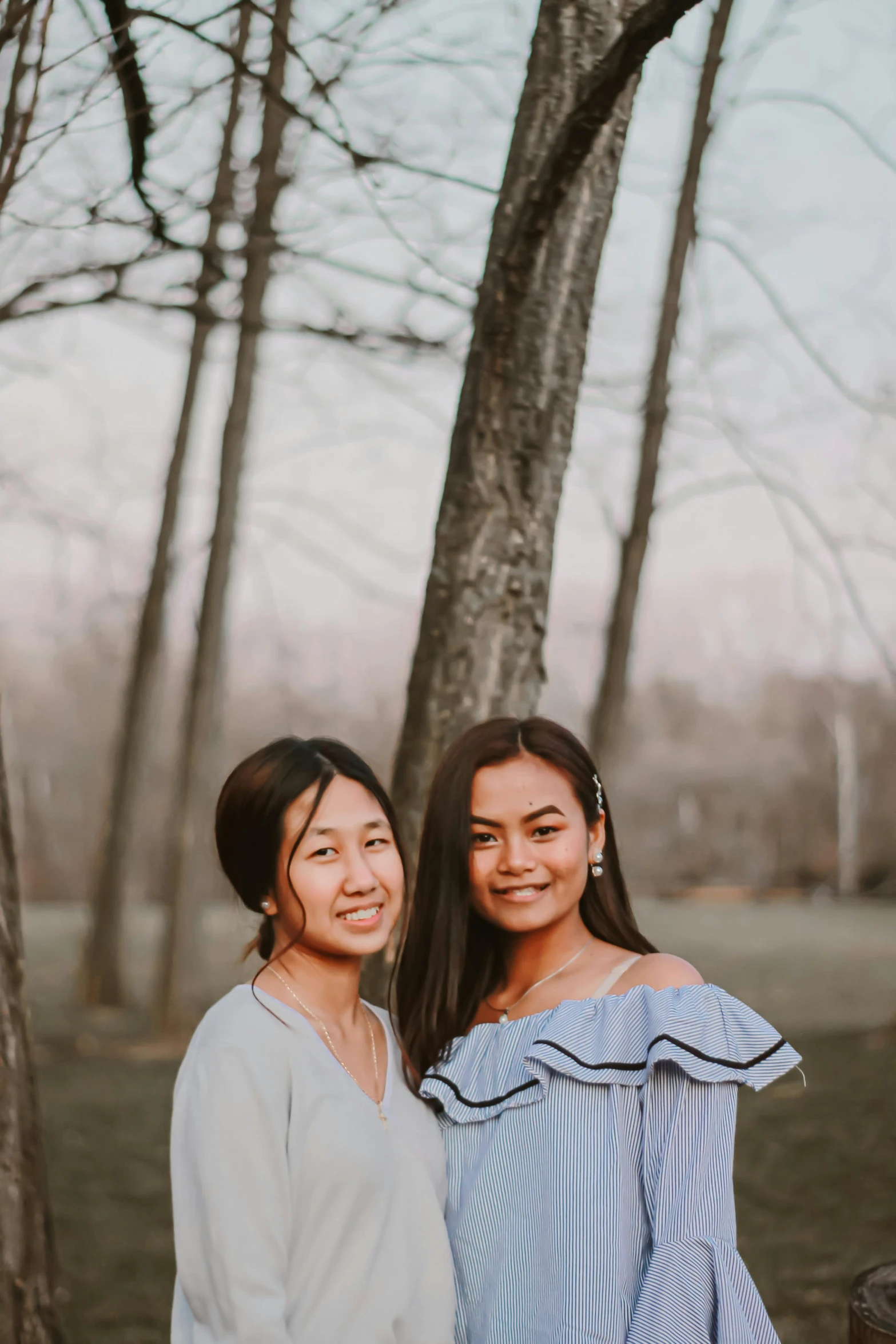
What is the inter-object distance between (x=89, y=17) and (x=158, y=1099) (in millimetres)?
5837

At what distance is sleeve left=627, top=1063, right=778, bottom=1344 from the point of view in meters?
1.83

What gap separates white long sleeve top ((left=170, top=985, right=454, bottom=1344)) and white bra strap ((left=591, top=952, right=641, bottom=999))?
0.43 meters

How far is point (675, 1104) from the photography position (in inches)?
74.9

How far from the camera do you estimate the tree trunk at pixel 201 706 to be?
877cm

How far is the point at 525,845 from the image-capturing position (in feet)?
7.13

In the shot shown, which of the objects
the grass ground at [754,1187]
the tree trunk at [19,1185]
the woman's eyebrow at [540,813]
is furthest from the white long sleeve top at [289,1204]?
the grass ground at [754,1187]

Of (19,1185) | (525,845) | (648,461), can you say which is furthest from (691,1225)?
(648,461)

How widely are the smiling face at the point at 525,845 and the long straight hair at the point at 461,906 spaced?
0.02 m

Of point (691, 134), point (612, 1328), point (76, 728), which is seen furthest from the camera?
point (76, 728)

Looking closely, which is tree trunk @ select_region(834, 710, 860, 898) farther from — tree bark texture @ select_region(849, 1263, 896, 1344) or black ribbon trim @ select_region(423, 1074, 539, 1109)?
black ribbon trim @ select_region(423, 1074, 539, 1109)

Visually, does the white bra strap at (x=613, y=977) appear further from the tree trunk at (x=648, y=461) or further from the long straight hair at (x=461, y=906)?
the tree trunk at (x=648, y=461)

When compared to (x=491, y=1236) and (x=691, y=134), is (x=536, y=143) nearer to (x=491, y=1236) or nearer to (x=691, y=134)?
(x=491, y=1236)

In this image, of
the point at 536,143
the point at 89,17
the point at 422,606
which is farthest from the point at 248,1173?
the point at 89,17

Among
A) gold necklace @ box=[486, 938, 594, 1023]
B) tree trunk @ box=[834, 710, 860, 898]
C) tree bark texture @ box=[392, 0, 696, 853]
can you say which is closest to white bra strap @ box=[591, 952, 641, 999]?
gold necklace @ box=[486, 938, 594, 1023]
